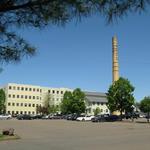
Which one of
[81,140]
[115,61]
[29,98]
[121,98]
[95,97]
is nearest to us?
[81,140]

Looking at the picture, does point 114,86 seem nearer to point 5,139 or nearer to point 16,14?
A: point 5,139

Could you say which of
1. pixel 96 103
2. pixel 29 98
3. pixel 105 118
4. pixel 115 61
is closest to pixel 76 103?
pixel 115 61

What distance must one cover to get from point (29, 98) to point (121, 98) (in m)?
89.6

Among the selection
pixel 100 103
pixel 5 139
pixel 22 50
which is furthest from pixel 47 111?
pixel 22 50

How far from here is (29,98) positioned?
17462 cm

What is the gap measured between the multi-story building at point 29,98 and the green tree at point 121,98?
77.2 meters

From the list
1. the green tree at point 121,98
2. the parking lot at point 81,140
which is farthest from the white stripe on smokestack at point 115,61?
the parking lot at point 81,140

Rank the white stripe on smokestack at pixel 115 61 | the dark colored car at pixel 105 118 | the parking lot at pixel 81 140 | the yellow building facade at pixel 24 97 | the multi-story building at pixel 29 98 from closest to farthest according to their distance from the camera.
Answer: the parking lot at pixel 81 140 < the dark colored car at pixel 105 118 < the white stripe on smokestack at pixel 115 61 < the yellow building facade at pixel 24 97 < the multi-story building at pixel 29 98

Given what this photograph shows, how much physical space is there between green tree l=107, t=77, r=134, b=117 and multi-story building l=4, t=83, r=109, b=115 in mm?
77168

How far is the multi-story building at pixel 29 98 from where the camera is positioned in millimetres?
168625

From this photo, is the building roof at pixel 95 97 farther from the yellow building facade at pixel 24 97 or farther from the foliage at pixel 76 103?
the foliage at pixel 76 103

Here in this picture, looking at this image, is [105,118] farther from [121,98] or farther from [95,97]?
[95,97]

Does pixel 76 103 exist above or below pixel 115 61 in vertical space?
below

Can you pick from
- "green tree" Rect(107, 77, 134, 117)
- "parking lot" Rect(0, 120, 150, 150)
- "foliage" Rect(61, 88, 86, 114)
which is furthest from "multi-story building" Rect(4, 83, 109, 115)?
"parking lot" Rect(0, 120, 150, 150)
